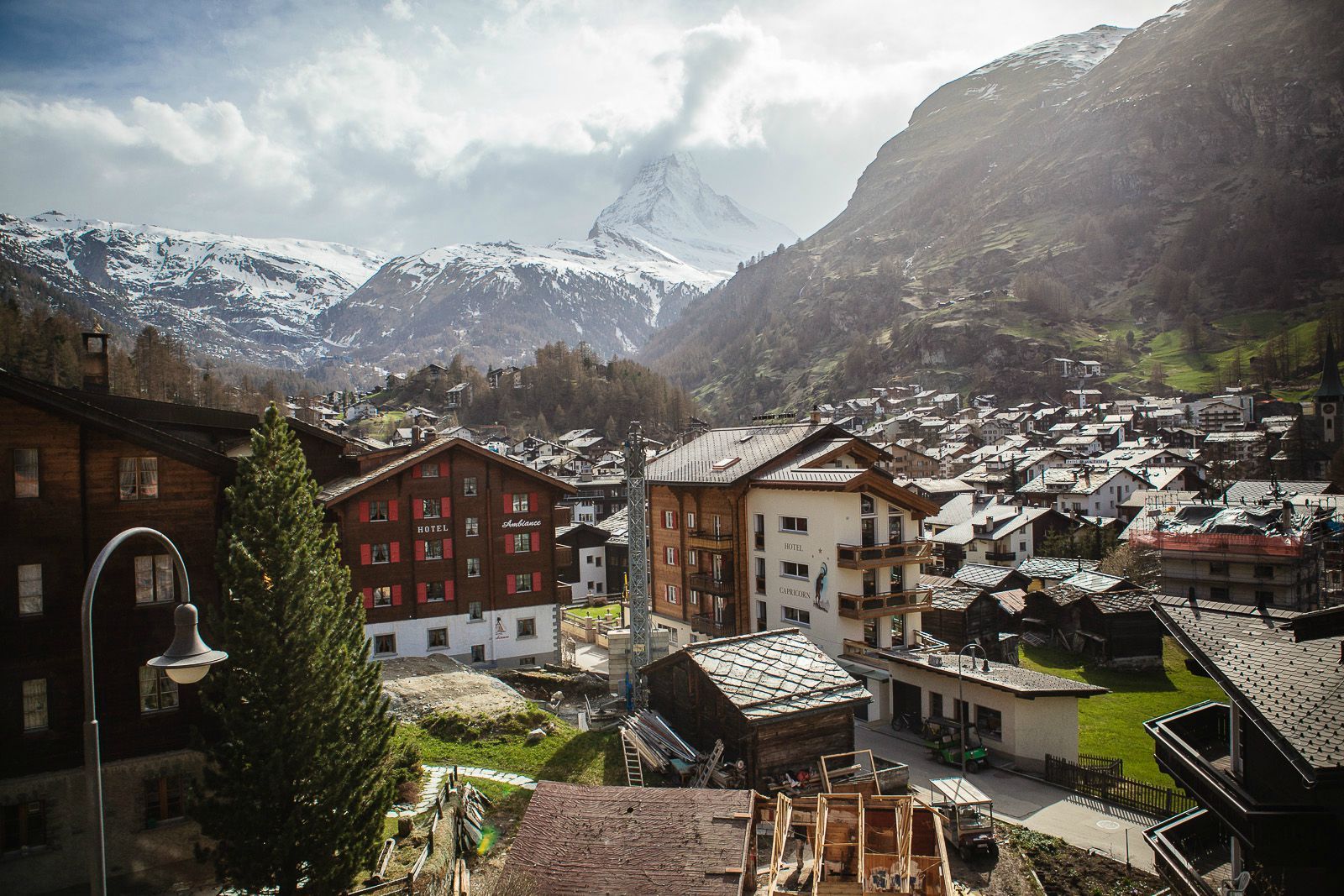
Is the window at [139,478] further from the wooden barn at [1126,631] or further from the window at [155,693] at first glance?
the wooden barn at [1126,631]

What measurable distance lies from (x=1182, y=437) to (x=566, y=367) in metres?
118

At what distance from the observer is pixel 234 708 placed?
50.1ft

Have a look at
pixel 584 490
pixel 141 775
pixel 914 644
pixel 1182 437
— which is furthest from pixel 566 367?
pixel 141 775

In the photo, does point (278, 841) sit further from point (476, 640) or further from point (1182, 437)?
point (1182, 437)

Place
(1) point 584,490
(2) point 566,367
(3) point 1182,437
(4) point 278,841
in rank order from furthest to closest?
(2) point 566,367
(3) point 1182,437
(1) point 584,490
(4) point 278,841

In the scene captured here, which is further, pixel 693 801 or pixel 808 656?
pixel 808 656

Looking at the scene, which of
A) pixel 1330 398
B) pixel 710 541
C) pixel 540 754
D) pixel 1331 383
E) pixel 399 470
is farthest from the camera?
pixel 1331 383

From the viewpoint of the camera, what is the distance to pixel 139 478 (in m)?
20.3

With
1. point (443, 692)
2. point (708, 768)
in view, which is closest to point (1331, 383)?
point (708, 768)

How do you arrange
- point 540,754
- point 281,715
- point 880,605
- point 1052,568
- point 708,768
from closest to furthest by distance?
point 281,715 → point 708,768 → point 540,754 → point 880,605 → point 1052,568

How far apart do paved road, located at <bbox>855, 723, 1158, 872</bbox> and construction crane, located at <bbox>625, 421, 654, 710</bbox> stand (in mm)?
10003

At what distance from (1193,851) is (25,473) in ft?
91.1

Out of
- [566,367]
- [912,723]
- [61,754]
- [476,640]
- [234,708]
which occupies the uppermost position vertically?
[566,367]

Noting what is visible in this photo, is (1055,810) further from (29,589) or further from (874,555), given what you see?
(29,589)
